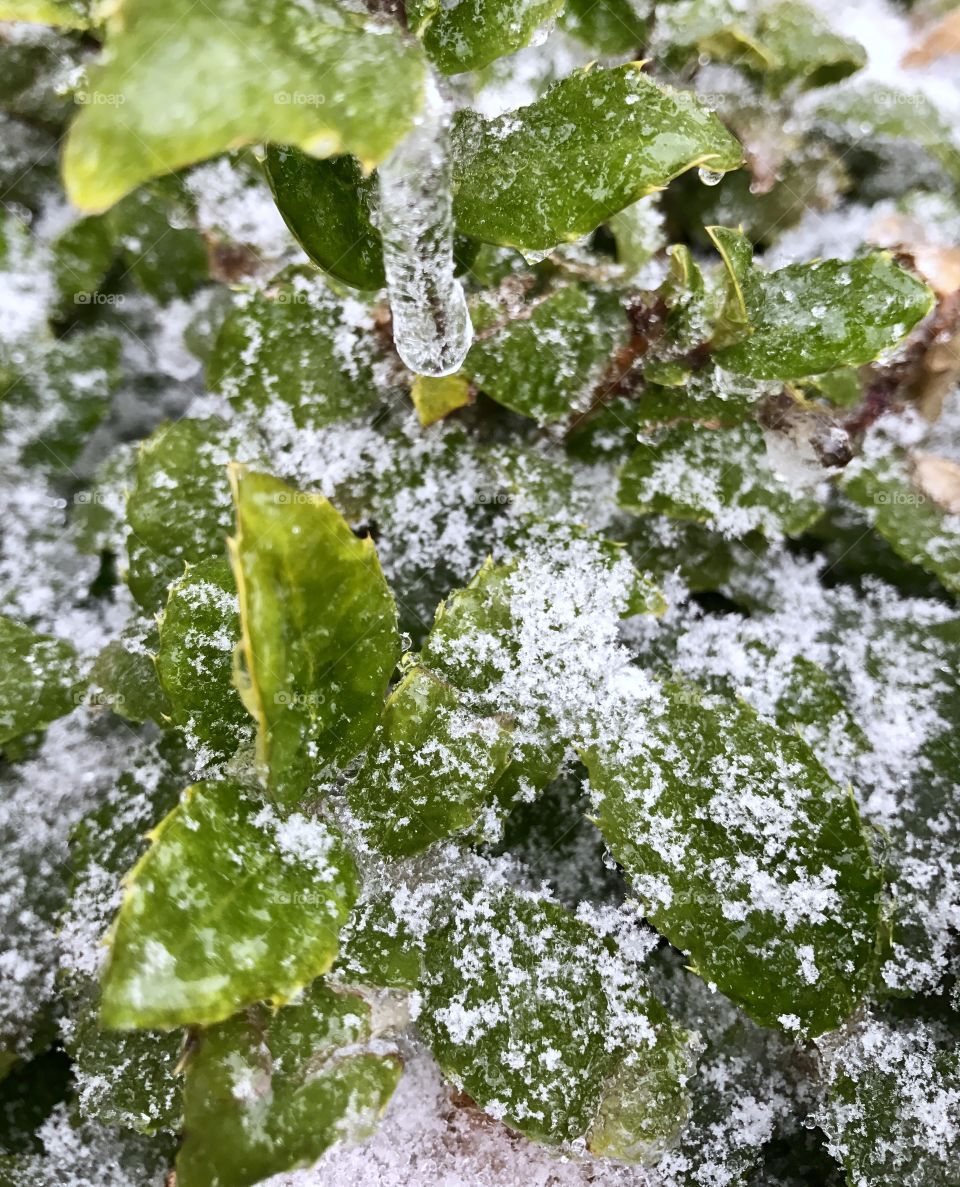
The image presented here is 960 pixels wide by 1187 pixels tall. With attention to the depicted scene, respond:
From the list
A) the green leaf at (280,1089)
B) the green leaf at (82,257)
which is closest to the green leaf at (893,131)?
the green leaf at (82,257)

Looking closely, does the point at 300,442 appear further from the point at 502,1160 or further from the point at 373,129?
the point at 502,1160

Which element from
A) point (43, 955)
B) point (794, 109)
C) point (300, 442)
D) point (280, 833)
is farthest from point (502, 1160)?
point (794, 109)

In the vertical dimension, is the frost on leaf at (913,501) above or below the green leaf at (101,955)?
above

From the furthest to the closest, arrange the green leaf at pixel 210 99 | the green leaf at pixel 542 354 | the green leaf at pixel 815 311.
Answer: the green leaf at pixel 542 354
the green leaf at pixel 815 311
the green leaf at pixel 210 99

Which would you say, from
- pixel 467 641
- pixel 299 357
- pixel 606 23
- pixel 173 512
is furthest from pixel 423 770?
pixel 606 23

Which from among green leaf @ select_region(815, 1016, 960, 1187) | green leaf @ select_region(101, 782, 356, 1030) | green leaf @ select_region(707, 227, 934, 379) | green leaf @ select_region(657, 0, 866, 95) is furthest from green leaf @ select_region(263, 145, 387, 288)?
green leaf @ select_region(815, 1016, 960, 1187)

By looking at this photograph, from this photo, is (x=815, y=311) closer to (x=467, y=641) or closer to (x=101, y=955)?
(x=467, y=641)

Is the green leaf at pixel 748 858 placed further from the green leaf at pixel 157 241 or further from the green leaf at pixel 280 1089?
the green leaf at pixel 157 241

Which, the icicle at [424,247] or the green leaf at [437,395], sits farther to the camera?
the green leaf at [437,395]

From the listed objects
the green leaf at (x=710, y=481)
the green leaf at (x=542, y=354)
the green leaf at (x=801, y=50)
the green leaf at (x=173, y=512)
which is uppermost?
the green leaf at (x=801, y=50)
